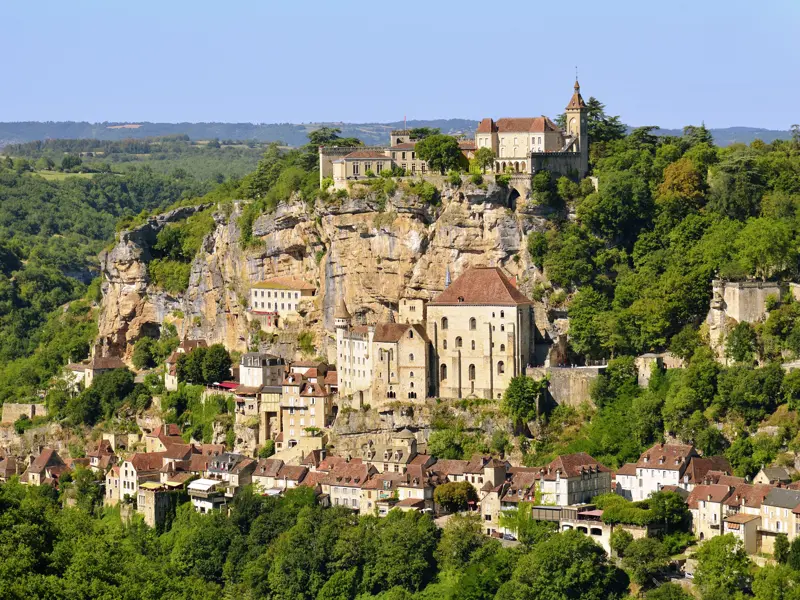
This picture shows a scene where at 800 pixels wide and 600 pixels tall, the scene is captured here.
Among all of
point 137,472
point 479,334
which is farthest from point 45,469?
point 479,334

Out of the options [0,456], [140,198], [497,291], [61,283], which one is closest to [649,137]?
[497,291]

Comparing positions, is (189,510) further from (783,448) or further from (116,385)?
(783,448)

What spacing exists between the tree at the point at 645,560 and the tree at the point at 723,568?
166 centimetres

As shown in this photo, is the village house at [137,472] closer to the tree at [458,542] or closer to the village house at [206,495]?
the village house at [206,495]

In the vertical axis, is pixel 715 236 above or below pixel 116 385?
above

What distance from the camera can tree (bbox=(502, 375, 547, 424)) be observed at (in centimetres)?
8181

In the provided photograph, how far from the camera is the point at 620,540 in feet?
235

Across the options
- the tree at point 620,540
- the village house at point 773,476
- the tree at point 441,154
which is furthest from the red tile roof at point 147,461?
the village house at point 773,476

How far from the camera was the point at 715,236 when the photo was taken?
85500 millimetres

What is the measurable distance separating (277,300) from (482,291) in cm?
1553

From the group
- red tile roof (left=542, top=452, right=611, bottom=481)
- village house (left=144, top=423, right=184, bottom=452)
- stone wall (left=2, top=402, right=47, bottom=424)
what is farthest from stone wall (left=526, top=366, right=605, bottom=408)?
stone wall (left=2, top=402, right=47, bottom=424)

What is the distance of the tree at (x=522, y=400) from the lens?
268 ft

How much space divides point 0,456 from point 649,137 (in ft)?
124

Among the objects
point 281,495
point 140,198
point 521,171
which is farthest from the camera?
point 140,198
